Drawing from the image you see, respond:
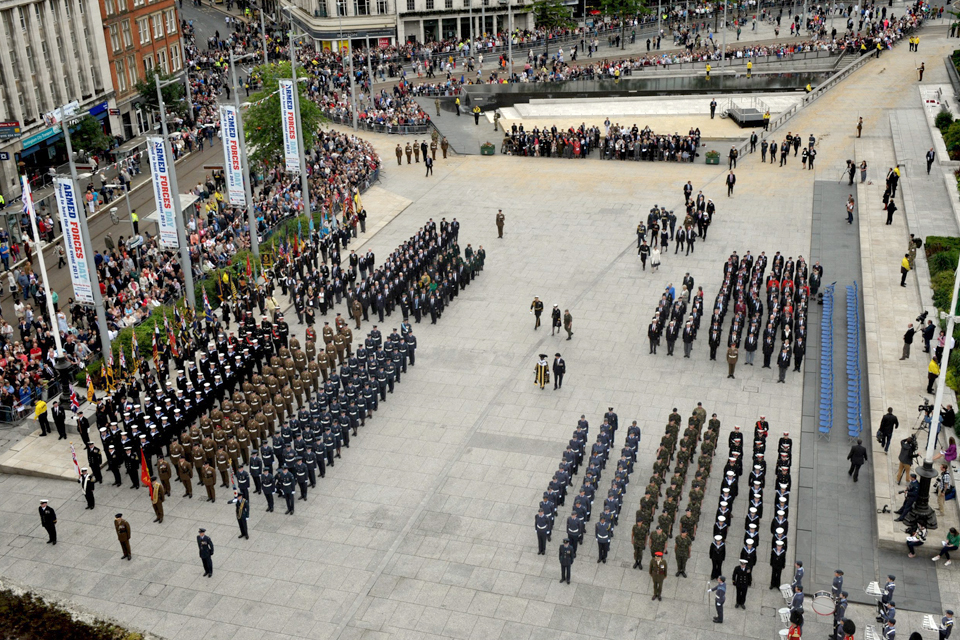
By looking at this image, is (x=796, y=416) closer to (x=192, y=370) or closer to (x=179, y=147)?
(x=192, y=370)

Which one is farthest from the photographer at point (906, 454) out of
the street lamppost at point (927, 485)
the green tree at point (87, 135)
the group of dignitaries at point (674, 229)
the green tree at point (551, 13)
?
the green tree at point (551, 13)

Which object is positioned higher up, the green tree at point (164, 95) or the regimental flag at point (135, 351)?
the green tree at point (164, 95)

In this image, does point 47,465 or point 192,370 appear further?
point 192,370

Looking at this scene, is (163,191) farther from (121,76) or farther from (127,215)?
(121,76)

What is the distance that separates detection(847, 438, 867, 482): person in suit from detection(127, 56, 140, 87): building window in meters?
57.2

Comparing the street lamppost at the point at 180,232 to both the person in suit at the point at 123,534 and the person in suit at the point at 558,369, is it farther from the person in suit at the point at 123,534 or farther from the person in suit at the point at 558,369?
the person in suit at the point at 558,369

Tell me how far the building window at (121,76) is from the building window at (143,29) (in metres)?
3.61

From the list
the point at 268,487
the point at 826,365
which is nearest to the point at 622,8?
the point at 826,365

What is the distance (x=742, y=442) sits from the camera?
28.4m

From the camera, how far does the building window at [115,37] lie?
67081 mm

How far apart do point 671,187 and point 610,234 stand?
8.40 m

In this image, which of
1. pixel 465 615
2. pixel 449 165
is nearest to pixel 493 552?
pixel 465 615

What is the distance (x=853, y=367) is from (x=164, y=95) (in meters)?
49.8

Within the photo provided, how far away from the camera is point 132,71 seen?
230 ft
